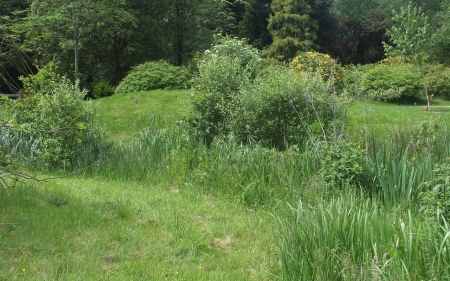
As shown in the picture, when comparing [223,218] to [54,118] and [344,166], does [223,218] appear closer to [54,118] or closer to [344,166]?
[344,166]

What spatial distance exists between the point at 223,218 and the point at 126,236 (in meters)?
1.29

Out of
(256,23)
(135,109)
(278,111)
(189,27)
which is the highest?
(256,23)

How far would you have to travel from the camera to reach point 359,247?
327 cm

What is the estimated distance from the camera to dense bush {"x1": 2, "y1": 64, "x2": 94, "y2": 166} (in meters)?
7.75

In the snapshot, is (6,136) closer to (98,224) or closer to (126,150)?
(126,150)

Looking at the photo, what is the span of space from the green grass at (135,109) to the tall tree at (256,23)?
17070 millimetres

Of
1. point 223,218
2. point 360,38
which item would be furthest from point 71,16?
point 360,38

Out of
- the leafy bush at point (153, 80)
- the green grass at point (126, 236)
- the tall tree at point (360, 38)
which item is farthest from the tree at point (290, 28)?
the green grass at point (126, 236)

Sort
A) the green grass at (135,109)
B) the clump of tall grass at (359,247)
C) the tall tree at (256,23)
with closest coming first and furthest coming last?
the clump of tall grass at (359,247), the green grass at (135,109), the tall tree at (256,23)

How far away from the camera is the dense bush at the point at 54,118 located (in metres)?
7.75

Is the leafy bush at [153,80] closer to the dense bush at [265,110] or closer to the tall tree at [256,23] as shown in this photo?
the dense bush at [265,110]

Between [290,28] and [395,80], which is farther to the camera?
[290,28]

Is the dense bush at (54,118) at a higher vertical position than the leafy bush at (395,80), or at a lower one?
lower

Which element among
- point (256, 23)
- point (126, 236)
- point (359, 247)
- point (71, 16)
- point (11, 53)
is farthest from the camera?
point (256, 23)
